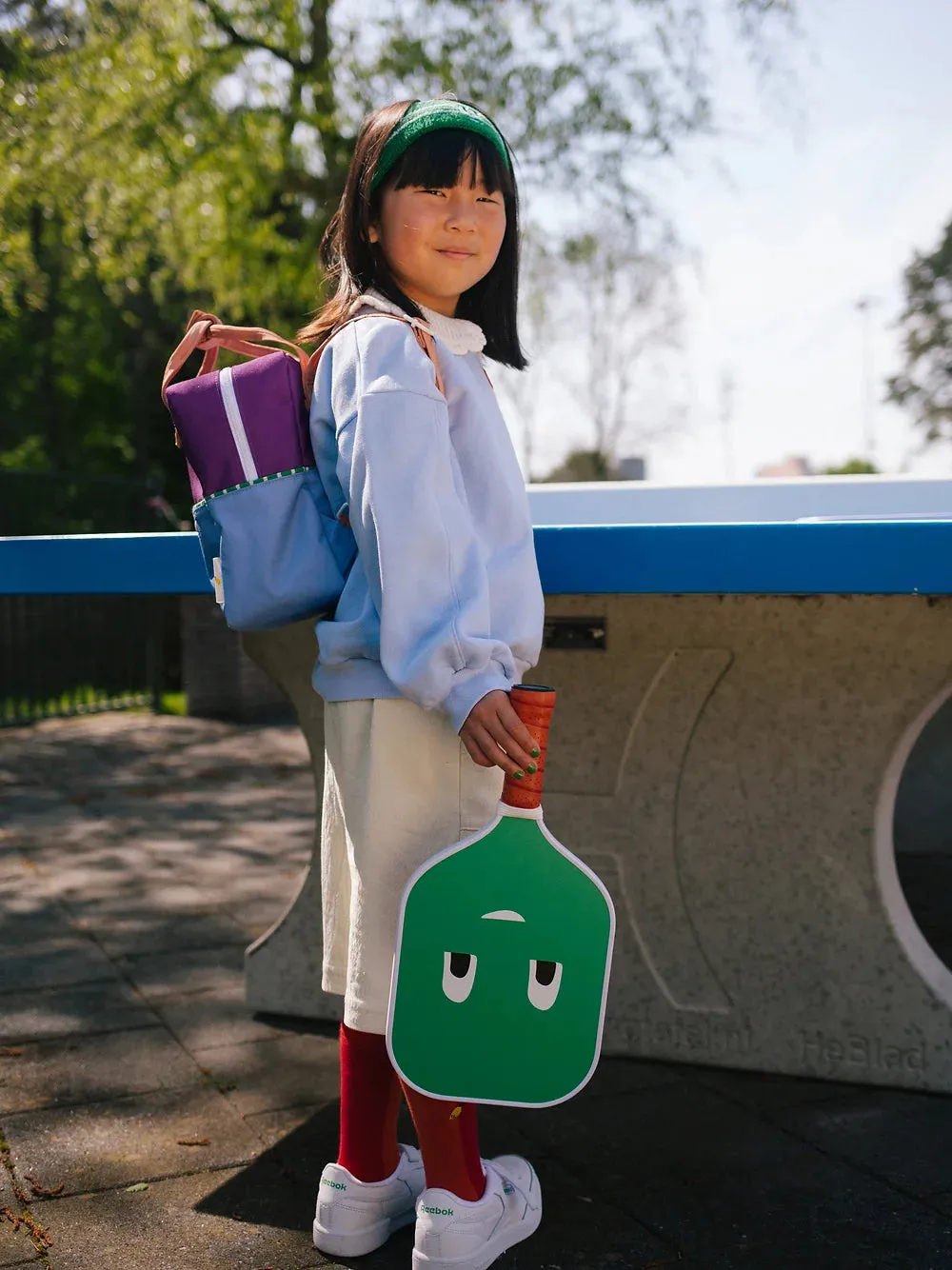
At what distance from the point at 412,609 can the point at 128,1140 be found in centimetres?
129

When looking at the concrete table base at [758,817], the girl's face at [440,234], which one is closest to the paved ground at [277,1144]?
the concrete table base at [758,817]

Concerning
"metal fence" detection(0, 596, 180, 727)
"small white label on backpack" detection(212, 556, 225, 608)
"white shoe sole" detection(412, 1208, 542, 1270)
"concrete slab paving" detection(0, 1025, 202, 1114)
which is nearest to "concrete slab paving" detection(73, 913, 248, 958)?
"concrete slab paving" detection(0, 1025, 202, 1114)

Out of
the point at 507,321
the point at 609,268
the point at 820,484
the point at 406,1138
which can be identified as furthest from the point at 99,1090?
the point at 609,268

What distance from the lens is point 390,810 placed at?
1.78 meters

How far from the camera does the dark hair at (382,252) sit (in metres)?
1.80

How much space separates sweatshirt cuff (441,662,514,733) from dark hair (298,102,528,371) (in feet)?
1.85

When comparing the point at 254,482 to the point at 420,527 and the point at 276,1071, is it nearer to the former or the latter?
the point at 420,527

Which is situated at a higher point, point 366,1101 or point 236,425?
point 236,425

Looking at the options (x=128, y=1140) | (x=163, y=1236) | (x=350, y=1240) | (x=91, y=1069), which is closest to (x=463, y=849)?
(x=350, y=1240)

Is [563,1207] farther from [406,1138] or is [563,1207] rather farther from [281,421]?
[281,421]

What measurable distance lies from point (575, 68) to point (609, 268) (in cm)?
287

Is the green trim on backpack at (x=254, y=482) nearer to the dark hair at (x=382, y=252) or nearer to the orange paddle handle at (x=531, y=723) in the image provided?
the dark hair at (x=382, y=252)

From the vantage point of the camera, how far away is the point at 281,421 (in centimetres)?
181

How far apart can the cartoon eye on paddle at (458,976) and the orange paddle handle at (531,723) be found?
0.22m
